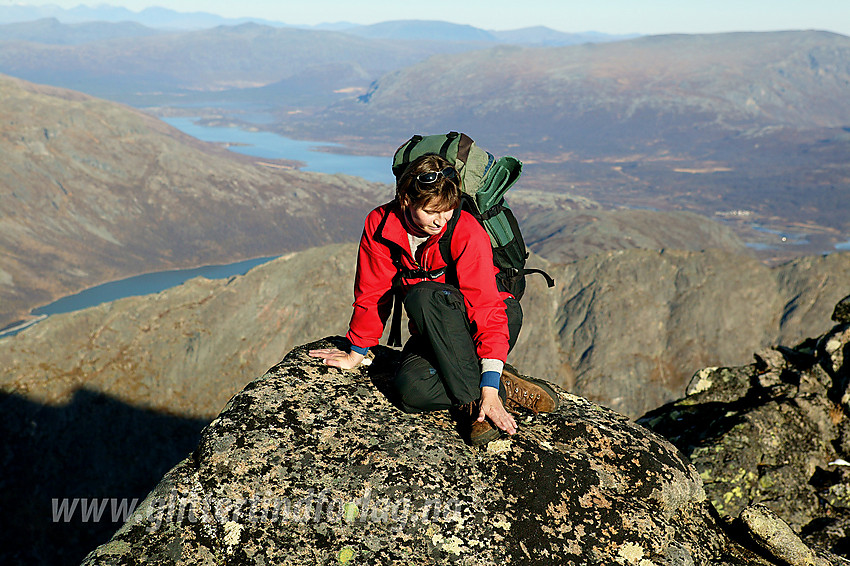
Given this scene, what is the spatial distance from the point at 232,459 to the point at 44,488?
44.0m

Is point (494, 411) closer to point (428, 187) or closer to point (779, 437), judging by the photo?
point (428, 187)

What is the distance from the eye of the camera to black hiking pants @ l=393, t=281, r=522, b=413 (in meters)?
5.28

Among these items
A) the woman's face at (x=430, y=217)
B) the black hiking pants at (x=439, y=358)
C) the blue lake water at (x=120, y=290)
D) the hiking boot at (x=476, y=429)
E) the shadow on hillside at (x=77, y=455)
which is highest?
the woman's face at (x=430, y=217)

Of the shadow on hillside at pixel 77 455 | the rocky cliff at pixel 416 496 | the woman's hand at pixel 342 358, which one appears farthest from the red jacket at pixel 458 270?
the shadow on hillside at pixel 77 455

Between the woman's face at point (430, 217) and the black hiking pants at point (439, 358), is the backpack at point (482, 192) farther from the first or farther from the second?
the black hiking pants at point (439, 358)

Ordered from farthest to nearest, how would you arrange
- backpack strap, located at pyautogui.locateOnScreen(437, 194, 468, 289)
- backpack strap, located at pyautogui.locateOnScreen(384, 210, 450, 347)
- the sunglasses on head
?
backpack strap, located at pyautogui.locateOnScreen(384, 210, 450, 347) → backpack strap, located at pyautogui.locateOnScreen(437, 194, 468, 289) → the sunglasses on head

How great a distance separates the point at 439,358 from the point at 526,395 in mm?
1150

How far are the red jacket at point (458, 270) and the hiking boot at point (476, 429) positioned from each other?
510mm

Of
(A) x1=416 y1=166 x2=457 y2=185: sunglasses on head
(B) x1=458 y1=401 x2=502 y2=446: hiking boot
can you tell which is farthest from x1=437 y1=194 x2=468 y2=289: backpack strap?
(B) x1=458 y1=401 x2=502 y2=446: hiking boot

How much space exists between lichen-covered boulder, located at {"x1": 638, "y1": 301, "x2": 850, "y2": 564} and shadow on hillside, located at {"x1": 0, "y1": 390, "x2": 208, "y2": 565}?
1488 inches

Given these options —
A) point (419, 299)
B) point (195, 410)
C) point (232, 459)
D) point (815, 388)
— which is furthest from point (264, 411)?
point (195, 410)

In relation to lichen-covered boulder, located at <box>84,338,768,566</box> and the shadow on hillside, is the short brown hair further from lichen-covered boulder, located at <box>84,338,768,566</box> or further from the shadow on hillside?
the shadow on hillside

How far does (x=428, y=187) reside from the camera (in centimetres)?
506

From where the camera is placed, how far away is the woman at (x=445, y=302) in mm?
5238
